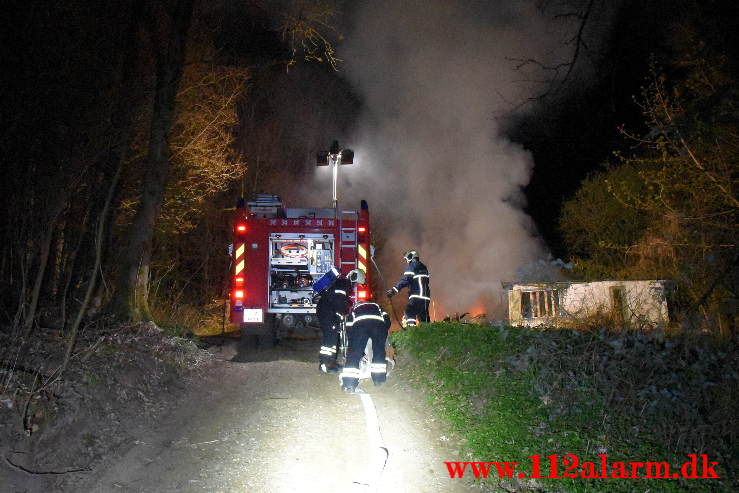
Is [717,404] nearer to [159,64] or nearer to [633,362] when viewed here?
[633,362]

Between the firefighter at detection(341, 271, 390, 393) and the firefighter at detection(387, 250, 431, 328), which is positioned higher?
the firefighter at detection(387, 250, 431, 328)

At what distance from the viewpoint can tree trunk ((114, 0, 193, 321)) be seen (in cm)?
864

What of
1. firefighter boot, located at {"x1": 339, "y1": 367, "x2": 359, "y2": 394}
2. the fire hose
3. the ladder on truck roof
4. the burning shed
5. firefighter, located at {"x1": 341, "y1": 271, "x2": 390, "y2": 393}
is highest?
the ladder on truck roof

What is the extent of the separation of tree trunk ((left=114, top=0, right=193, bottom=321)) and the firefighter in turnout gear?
3787 mm

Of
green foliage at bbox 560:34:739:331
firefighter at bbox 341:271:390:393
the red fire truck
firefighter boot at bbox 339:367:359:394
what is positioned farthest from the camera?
the red fire truck

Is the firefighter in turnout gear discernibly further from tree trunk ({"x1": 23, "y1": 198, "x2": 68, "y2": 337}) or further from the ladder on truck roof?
the ladder on truck roof

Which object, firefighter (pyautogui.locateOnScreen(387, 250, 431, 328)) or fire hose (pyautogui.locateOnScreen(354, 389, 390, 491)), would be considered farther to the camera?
firefighter (pyautogui.locateOnScreen(387, 250, 431, 328))

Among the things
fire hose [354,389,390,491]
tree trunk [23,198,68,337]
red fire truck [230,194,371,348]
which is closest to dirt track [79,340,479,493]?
fire hose [354,389,390,491]

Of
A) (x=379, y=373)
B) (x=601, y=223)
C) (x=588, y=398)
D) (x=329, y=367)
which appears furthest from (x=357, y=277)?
(x=601, y=223)

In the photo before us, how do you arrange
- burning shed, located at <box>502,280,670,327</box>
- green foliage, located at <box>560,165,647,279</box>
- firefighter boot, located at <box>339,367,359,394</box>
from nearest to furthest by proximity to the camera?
firefighter boot, located at <box>339,367,359,394</box>, burning shed, located at <box>502,280,670,327</box>, green foliage, located at <box>560,165,647,279</box>

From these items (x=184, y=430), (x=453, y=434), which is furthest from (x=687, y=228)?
(x=184, y=430)

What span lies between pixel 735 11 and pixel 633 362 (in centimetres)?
349

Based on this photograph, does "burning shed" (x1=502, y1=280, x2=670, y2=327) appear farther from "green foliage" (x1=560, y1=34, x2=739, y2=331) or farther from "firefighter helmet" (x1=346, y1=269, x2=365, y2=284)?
"firefighter helmet" (x1=346, y1=269, x2=365, y2=284)

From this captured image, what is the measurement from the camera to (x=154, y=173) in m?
9.19
